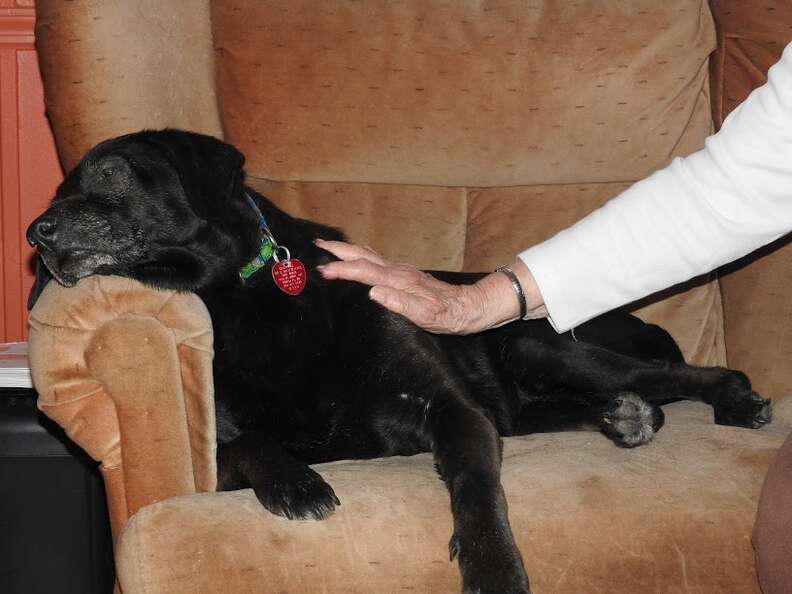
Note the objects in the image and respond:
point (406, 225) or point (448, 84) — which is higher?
point (448, 84)

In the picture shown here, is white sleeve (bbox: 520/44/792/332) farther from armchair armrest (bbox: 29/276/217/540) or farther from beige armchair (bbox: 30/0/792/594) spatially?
armchair armrest (bbox: 29/276/217/540)

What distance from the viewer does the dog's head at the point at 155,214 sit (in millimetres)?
1922

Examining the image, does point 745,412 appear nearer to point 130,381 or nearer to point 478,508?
point 478,508

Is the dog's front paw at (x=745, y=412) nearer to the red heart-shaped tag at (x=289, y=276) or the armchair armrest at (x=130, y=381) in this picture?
the red heart-shaped tag at (x=289, y=276)

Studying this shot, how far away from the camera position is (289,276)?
200 centimetres

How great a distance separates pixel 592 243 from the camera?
5.71 feet

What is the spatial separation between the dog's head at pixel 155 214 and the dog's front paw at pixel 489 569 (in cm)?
86

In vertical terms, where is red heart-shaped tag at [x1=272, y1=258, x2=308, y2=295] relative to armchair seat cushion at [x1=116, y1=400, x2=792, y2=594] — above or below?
above

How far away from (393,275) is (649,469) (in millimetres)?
611

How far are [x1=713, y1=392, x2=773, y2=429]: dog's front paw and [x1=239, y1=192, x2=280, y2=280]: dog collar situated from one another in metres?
1.06

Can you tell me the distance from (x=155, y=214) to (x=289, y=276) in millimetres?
313

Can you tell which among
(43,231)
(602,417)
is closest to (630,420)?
(602,417)

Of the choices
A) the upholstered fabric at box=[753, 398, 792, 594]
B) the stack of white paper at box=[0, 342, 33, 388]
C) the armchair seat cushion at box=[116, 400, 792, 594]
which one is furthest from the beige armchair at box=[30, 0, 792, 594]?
the stack of white paper at box=[0, 342, 33, 388]

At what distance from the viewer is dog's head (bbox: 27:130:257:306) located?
1922mm
